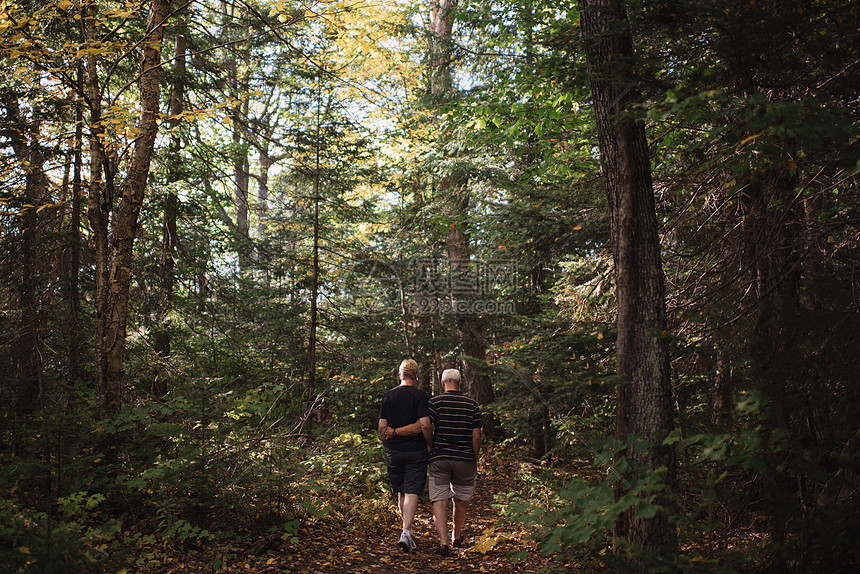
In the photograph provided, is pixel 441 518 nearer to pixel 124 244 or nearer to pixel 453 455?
pixel 453 455

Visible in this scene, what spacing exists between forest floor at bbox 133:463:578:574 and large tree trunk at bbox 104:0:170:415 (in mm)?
2481

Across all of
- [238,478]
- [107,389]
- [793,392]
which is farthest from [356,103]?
[793,392]

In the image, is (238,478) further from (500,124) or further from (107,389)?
(500,124)

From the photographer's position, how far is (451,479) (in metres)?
6.34

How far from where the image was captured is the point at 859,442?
13.1 feet

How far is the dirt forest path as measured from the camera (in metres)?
5.54

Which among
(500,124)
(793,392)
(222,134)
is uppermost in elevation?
(222,134)

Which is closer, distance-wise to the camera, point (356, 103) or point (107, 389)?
point (107, 389)

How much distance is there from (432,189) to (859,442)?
1201cm

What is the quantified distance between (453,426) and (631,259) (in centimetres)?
287

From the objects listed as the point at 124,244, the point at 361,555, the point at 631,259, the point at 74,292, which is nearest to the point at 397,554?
the point at 361,555

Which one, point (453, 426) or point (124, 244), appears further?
point (124, 244)

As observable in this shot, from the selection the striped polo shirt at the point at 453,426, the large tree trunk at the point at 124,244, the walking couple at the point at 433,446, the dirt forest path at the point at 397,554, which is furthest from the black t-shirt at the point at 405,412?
the large tree trunk at the point at 124,244

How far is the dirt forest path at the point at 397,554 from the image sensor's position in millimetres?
5539
